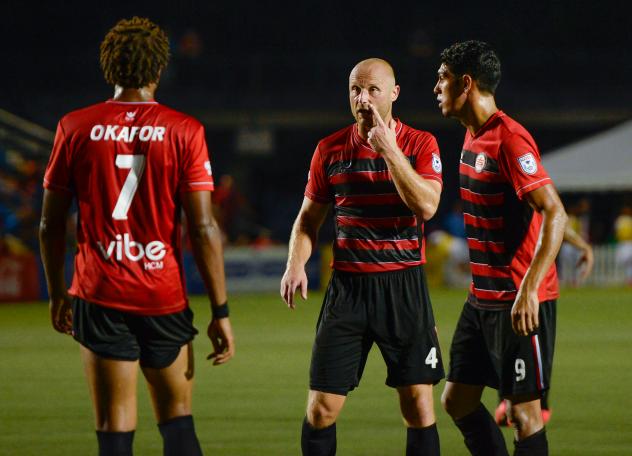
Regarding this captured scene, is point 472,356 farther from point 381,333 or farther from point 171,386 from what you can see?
point 171,386

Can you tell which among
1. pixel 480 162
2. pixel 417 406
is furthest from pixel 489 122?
pixel 417 406

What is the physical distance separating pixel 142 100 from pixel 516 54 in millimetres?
31196

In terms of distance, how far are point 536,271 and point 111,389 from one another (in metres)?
1.91

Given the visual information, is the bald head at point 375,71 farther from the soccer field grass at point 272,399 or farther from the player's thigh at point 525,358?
the soccer field grass at point 272,399

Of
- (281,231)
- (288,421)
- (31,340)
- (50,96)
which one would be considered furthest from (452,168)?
(288,421)

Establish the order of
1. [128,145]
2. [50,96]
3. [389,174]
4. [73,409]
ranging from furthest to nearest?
[50,96], [73,409], [389,174], [128,145]

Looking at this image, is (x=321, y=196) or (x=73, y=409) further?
(x=73, y=409)

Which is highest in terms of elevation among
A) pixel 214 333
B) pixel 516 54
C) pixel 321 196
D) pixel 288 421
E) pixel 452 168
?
pixel 516 54

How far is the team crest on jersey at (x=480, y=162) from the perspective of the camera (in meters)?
5.33

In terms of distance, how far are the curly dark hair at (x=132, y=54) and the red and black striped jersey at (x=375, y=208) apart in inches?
51.6

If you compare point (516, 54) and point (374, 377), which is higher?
point (516, 54)

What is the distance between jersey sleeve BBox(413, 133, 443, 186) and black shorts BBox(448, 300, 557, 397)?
28.2 inches

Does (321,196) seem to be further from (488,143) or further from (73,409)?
(73,409)

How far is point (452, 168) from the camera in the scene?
37.4 m
